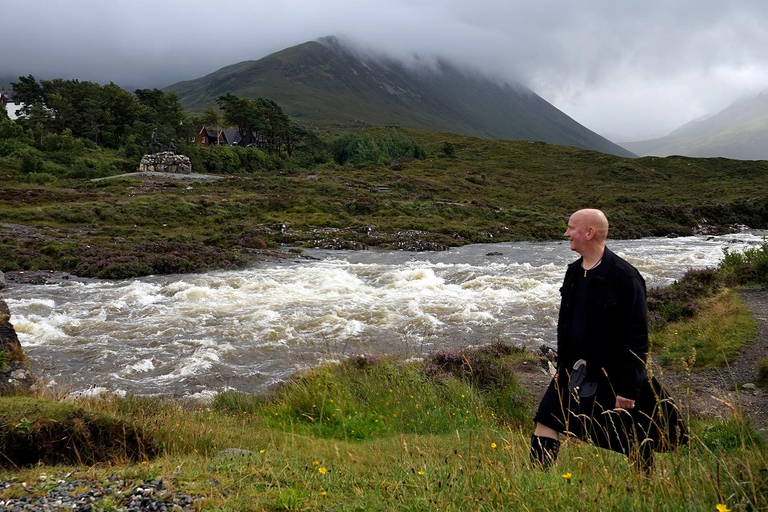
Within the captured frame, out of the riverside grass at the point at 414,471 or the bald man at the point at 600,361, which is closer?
the riverside grass at the point at 414,471

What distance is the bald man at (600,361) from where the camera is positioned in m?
4.38

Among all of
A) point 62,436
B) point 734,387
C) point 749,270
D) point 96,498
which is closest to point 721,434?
point 734,387

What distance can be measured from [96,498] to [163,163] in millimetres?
57167

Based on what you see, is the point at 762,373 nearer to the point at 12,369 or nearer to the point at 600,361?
the point at 600,361

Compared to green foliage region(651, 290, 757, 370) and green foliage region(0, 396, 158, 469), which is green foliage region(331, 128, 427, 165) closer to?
green foliage region(651, 290, 757, 370)

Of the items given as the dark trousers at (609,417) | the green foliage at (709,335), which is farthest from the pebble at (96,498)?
the green foliage at (709,335)

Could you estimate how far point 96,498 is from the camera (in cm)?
379

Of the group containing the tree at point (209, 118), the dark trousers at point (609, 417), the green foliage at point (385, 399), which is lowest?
the green foliage at point (385, 399)

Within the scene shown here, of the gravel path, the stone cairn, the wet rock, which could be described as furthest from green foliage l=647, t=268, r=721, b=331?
the stone cairn

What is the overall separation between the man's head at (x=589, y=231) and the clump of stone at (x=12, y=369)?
830 centimetres

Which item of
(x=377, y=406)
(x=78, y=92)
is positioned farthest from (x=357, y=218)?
(x=78, y=92)

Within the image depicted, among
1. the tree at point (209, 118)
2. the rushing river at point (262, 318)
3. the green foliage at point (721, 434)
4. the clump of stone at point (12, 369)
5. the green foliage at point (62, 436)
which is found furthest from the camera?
the tree at point (209, 118)

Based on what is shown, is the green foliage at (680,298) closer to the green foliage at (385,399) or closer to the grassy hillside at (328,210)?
the green foliage at (385,399)

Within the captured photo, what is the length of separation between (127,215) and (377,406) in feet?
103
